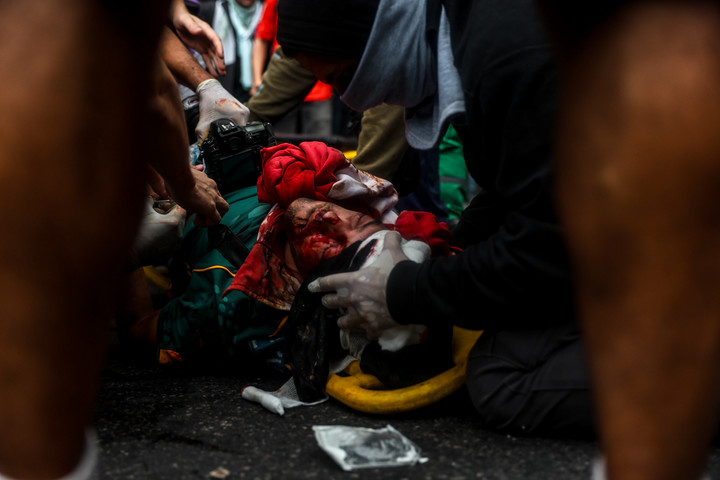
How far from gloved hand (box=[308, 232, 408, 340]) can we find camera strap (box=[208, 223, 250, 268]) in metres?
0.51

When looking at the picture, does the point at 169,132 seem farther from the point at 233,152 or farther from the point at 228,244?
the point at 233,152

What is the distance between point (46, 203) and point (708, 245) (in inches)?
23.7

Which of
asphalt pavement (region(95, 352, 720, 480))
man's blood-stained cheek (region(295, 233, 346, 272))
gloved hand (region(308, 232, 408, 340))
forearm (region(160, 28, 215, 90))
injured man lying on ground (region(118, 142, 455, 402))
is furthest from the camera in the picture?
forearm (region(160, 28, 215, 90))

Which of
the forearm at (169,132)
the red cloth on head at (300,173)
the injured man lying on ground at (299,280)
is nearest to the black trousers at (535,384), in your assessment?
the injured man lying on ground at (299,280)

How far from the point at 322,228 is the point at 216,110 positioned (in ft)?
3.25

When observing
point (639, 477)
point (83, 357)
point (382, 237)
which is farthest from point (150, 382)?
point (639, 477)

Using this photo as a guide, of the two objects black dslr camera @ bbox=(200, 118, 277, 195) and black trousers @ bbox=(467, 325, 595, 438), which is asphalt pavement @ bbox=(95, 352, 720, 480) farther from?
black dslr camera @ bbox=(200, 118, 277, 195)

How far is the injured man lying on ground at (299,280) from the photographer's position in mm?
1637

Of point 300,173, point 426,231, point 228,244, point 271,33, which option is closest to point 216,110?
point 228,244

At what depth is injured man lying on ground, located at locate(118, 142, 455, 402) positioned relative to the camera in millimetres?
1637

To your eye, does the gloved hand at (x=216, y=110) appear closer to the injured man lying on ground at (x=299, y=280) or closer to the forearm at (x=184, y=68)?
the forearm at (x=184, y=68)

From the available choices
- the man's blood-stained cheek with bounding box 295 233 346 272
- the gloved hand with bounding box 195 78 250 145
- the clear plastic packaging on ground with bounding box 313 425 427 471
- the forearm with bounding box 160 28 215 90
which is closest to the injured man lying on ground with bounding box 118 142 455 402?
the man's blood-stained cheek with bounding box 295 233 346 272

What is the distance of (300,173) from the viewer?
186 centimetres

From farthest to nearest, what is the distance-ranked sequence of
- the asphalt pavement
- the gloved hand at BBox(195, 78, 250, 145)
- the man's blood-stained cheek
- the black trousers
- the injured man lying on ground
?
the gloved hand at BBox(195, 78, 250, 145)
the man's blood-stained cheek
the injured man lying on ground
the black trousers
the asphalt pavement
